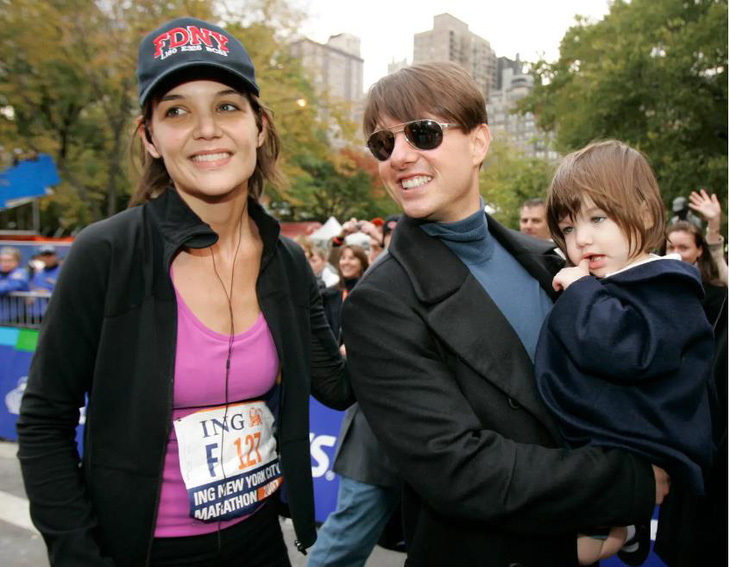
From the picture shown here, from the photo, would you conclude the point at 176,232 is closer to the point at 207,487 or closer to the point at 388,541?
the point at 207,487

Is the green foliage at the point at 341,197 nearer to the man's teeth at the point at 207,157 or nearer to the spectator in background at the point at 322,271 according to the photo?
the spectator in background at the point at 322,271

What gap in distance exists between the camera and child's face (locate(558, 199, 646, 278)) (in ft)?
5.69

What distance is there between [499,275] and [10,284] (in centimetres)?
904

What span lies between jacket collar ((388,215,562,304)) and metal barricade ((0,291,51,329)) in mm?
8264

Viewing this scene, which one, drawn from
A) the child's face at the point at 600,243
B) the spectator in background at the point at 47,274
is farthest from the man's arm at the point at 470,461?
the spectator in background at the point at 47,274

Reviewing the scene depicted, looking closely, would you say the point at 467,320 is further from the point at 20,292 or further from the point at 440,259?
the point at 20,292

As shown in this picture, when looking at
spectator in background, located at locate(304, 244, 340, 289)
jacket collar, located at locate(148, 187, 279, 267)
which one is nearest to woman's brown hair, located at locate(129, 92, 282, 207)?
jacket collar, located at locate(148, 187, 279, 267)

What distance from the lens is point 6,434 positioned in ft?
20.0

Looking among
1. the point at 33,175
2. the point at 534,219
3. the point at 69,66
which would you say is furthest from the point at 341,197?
the point at 534,219

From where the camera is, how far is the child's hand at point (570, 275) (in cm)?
167

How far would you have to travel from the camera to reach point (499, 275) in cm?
187

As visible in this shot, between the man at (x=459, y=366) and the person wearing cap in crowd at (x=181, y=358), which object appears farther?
the person wearing cap in crowd at (x=181, y=358)

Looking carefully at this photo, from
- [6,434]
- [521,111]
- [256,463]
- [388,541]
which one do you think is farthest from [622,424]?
[521,111]

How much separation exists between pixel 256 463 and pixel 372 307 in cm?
69
